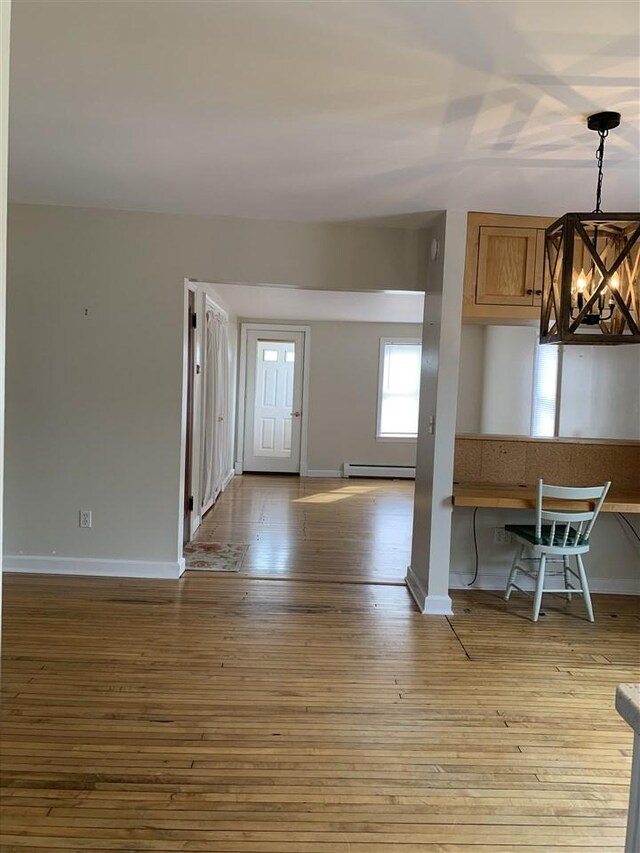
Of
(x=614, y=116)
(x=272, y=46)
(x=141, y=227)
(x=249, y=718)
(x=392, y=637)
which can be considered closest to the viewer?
(x=272, y=46)

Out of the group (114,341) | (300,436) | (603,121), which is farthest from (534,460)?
(300,436)

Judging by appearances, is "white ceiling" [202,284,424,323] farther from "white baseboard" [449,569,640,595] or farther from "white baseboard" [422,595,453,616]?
"white baseboard" [422,595,453,616]

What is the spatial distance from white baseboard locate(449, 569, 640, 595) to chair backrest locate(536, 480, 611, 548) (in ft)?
2.04

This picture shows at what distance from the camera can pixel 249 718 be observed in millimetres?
2361

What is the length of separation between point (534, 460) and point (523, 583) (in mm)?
865

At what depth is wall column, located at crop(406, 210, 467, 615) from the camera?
11.3ft

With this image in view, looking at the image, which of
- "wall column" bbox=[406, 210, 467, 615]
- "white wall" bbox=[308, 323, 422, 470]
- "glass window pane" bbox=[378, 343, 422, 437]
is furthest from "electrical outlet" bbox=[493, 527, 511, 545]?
"glass window pane" bbox=[378, 343, 422, 437]

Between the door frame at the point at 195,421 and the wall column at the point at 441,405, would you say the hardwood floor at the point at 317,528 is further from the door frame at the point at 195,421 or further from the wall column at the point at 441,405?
the wall column at the point at 441,405

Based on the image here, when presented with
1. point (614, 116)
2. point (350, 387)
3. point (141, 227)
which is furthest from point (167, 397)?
point (350, 387)

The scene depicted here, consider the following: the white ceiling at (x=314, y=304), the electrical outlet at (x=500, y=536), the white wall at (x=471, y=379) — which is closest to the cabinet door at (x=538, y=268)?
the white wall at (x=471, y=379)

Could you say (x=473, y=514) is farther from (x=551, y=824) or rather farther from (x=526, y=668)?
(x=551, y=824)

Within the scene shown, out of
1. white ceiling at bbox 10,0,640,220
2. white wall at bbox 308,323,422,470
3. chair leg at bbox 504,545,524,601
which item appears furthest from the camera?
white wall at bbox 308,323,422,470

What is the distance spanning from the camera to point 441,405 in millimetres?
3535

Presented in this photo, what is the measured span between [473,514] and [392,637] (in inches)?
48.0
